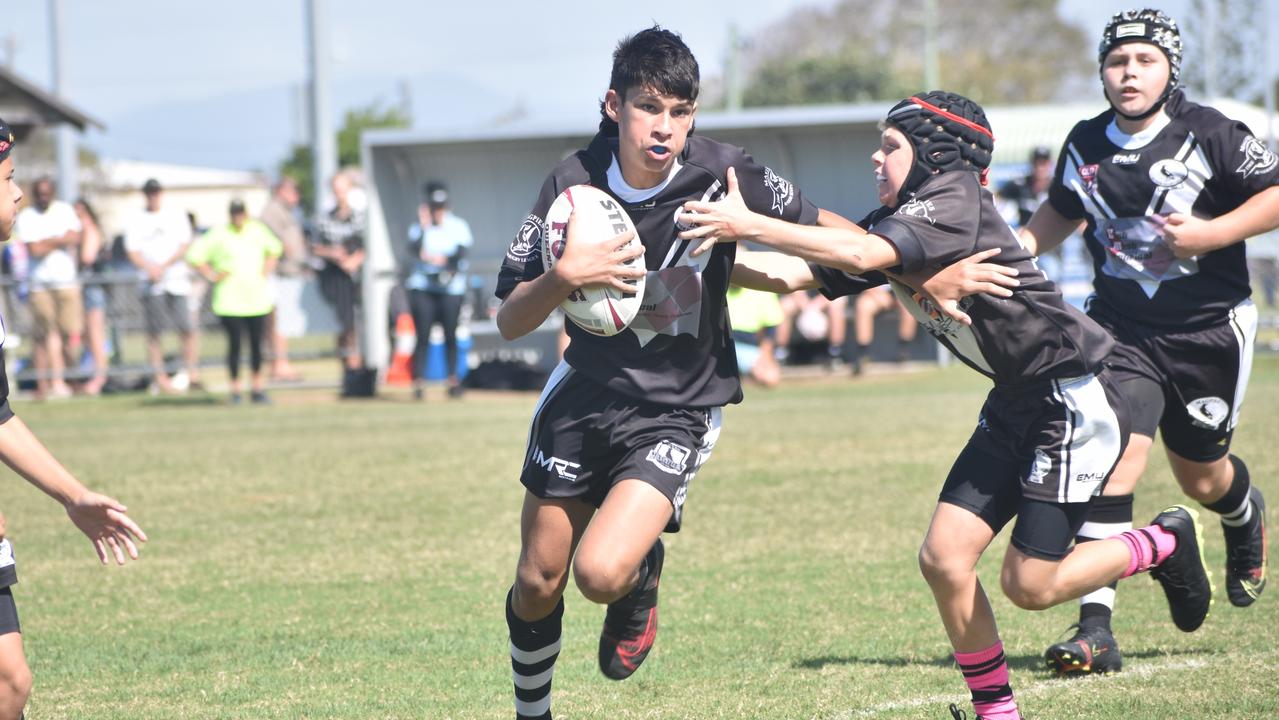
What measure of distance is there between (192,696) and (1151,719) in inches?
122

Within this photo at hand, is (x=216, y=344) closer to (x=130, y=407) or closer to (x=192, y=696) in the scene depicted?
(x=130, y=407)

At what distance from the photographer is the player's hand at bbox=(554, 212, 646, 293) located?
13.1 ft


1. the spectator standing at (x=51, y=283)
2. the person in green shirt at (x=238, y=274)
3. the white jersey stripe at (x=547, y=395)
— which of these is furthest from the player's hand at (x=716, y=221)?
the spectator standing at (x=51, y=283)

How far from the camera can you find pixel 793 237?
3.96 meters

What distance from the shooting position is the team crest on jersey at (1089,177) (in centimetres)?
534

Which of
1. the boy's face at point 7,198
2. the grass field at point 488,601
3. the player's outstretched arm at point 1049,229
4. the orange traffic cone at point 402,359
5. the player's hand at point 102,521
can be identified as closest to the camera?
the player's hand at point 102,521

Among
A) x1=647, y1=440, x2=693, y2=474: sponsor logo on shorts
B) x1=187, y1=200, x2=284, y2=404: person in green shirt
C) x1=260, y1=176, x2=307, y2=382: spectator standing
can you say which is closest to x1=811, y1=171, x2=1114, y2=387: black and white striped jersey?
x1=647, y1=440, x2=693, y2=474: sponsor logo on shorts

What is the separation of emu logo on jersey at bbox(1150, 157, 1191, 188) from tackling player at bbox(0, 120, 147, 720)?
3.64 m

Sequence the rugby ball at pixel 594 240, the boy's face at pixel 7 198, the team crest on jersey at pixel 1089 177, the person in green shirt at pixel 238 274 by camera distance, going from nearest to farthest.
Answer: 1. the boy's face at pixel 7 198
2. the rugby ball at pixel 594 240
3. the team crest on jersey at pixel 1089 177
4. the person in green shirt at pixel 238 274

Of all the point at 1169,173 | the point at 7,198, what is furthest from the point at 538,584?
the point at 1169,173

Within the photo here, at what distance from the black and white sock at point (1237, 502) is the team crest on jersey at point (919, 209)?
214 centimetres

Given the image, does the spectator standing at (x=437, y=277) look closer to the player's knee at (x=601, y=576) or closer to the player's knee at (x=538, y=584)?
the player's knee at (x=538, y=584)

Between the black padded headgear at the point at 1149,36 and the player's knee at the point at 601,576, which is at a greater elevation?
the black padded headgear at the point at 1149,36

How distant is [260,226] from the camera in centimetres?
1495
